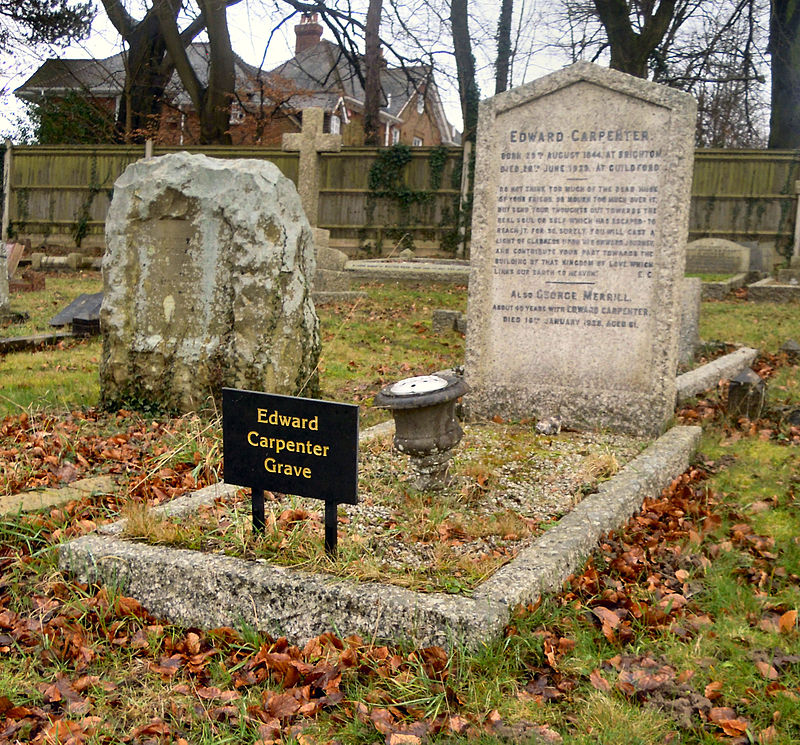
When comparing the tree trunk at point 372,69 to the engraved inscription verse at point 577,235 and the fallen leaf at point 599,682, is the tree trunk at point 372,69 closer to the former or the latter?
the engraved inscription verse at point 577,235

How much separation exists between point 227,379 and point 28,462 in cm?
148

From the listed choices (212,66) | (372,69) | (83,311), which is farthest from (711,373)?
(372,69)

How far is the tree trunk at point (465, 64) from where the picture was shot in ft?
78.6

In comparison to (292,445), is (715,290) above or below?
above

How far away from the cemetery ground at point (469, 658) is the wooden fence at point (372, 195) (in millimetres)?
14767

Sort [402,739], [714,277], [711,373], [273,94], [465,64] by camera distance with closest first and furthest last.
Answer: [402,739]
[711,373]
[714,277]
[465,64]
[273,94]

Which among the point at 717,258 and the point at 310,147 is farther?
the point at 310,147

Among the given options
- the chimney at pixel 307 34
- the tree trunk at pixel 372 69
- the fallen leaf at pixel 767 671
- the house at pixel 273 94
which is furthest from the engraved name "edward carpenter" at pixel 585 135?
the chimney at pixel 307 34

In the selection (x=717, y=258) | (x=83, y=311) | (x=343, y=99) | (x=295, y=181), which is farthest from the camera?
(x=343, y=99)

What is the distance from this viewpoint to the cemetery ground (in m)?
2.76

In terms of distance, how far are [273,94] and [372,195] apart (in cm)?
920

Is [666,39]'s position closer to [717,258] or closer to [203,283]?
[717,258]

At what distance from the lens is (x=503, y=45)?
2545cm

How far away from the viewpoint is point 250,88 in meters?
32.3
